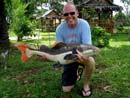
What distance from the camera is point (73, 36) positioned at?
197 inches

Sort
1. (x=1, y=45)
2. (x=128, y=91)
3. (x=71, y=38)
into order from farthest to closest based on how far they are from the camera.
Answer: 1. (x=1, y=45)
2. (x=128, y=91)
3. (x=71, y=38)

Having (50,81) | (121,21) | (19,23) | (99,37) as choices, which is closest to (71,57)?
(50,81)

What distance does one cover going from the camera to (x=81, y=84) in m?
5.70

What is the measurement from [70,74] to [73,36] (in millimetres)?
597

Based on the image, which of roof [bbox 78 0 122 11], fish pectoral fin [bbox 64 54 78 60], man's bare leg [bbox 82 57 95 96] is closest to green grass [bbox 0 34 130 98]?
man's bare leg [bbox 82 57 95 96]

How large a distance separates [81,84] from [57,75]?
40.3 inches

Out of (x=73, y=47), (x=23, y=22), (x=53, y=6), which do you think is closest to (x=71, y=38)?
(x=73, y=47)

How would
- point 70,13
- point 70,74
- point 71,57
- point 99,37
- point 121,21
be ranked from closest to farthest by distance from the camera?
point 71,57 < point 70,13 < point 70,74 < point 99,37 < point 121,21

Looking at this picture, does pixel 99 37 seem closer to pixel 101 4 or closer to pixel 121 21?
pixel 101 4

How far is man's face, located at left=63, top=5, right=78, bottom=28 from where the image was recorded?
4.82 m

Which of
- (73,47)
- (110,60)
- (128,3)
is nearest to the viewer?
(73,47)

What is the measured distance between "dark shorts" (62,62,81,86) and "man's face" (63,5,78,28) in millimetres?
641

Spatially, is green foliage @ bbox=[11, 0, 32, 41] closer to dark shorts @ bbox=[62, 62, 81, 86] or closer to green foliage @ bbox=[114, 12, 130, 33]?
green foliage @ bbox=[114, 12, 130, 33]

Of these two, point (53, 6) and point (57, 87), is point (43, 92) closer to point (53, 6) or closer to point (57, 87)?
point (57, 87)
